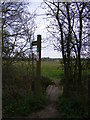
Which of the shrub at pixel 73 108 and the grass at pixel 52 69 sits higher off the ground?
the grass at pixel 52 69

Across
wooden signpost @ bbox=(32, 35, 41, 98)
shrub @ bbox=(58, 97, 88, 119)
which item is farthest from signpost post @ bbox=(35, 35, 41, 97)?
shrub @ bbox=(58, 97, 88, 119)

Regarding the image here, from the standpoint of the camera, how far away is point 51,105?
421 cm

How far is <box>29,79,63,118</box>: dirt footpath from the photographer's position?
3.81 m

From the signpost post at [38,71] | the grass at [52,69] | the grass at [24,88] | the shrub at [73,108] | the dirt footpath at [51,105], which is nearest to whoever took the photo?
the shrub at [73,108]

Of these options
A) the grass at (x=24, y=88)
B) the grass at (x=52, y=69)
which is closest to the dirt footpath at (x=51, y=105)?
the grass at (x=24, y=88)

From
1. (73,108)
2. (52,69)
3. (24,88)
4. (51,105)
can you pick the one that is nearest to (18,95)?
(24,88)

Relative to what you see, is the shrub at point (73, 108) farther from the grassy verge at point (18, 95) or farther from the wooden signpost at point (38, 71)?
Answer: the wooden signpost at point (38, 71)

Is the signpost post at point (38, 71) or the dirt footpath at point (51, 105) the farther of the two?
the signpost post at point (38, 71)

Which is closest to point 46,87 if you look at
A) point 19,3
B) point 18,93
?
point 18,93

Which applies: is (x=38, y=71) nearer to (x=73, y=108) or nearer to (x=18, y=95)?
(x=18, y=95)

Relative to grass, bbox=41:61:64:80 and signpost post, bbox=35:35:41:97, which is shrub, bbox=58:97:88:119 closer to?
signpost post, bbox=35:35:41:97

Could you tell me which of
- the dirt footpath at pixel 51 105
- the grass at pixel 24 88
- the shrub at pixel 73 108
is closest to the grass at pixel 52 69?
the grass at pixel 24 88

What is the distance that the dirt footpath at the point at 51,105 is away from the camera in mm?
3809

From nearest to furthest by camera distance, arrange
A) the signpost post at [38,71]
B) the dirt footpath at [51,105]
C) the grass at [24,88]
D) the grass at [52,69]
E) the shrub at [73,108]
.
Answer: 1. the shrub at [73,108]
2. the dirt footpath at [51,105]
3. the grass at [24,88]
4. the signpost post at [38,71]
5. the grass at [52,69]
